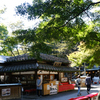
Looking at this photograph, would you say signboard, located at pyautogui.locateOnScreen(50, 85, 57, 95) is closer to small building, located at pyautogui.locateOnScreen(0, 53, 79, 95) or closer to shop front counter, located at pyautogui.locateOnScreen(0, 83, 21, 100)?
small building, located at pyautogui.locateOnScreen(0, 53, 79, 95)

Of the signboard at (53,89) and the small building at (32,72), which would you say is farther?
the signboard at (53,89)

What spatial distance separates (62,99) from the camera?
41.5 feet

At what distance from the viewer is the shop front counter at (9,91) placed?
10.9m

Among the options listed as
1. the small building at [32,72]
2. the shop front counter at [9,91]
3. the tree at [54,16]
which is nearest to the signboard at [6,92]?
the shop front counter at [9,91]

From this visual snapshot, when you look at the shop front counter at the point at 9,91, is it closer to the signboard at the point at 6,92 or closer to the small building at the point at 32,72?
the signboard at the point at 6,92

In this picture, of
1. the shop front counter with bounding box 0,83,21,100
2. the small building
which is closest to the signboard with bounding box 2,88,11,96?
the shop front counter with bounding box 0,83,21,100

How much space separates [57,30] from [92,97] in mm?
5274

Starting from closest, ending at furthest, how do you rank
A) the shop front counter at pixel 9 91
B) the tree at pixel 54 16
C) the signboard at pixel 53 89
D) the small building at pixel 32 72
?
the tree at pixel 54 16, the shop front counter at pixel 9 91, the small building at pixel 32 72, the signboard at pixel 53 89

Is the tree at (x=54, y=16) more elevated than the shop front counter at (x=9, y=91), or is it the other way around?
the tree at (x=54, y=16)

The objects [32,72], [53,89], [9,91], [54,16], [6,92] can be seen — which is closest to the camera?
[54,16]

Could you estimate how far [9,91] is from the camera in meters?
11.4

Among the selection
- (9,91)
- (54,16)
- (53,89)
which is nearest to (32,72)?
(53,89)

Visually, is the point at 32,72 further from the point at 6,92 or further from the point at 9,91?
the point at 6,92

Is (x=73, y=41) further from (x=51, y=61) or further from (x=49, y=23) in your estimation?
(x=51, y=61)
